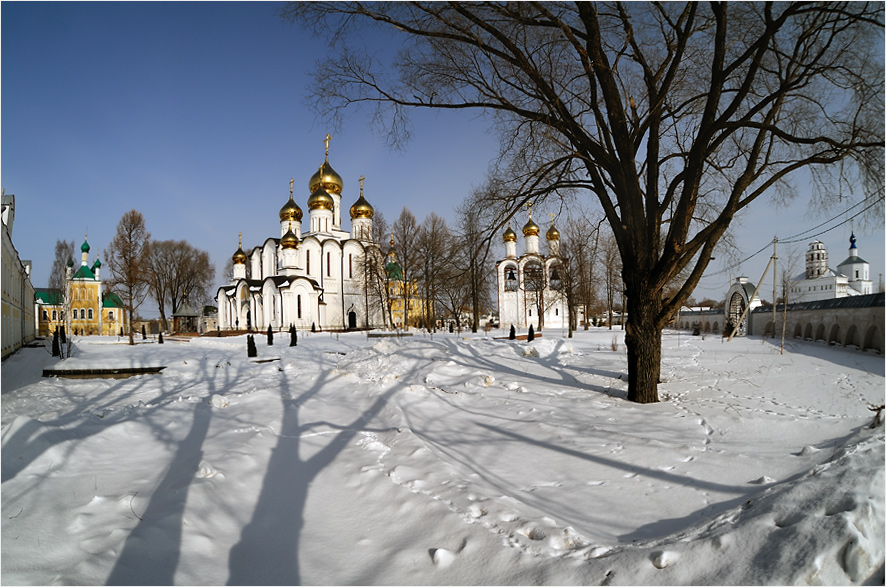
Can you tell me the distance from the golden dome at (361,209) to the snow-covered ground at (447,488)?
35.6 metres

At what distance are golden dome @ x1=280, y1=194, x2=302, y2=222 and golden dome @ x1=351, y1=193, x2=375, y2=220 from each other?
230 inches

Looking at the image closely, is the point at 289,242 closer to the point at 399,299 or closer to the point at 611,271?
the point at 399,299

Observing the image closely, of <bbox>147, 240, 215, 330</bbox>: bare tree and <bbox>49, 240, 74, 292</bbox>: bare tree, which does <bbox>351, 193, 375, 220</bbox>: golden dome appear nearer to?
<bbox>147, 240, 215, 330</bbox>: bare tree

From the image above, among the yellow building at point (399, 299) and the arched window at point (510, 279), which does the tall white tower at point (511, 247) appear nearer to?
the arched window at point (510, 279)

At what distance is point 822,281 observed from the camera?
55.7 meters

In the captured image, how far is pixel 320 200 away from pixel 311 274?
24.2ft

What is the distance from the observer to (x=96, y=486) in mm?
3846

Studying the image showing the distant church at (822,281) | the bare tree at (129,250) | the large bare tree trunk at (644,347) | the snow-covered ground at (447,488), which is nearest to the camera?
the snow-covered ground at (447,488)

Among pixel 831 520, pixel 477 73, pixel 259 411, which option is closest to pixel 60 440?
pixel 259 411

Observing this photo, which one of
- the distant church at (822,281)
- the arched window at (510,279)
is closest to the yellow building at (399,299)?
the arched window at (510,279)

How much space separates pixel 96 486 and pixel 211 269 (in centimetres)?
6111

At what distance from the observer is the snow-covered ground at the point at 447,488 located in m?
2.62

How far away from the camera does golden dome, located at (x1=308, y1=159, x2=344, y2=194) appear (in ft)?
143

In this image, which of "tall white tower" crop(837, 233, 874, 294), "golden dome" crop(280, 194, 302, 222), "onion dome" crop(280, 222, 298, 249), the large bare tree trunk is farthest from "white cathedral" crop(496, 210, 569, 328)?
"tall white tower" crop(837, 233, 874, 294)
